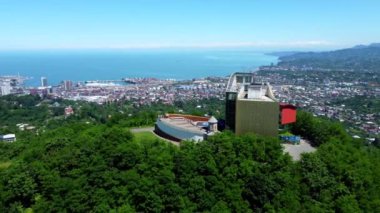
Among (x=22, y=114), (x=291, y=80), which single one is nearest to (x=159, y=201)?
(x=22, y=114)

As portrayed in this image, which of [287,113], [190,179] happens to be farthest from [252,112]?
[190,179]

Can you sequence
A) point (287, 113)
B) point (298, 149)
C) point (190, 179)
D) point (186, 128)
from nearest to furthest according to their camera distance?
1. point (190, 179)
2. point (298, 149)
3. point (186, 128)
4. point (287, 113)

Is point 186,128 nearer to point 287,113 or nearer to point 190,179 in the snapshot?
point 190,179

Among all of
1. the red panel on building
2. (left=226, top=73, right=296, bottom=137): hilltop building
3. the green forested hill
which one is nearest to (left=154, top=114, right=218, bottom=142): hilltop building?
(left=226, top=73, right=296, bottom=137): hilltop building

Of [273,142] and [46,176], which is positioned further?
[273,142]

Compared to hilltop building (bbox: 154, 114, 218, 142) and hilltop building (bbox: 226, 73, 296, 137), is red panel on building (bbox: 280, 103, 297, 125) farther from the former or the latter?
hilltop building (bbox: 154, 114, 218, 142)

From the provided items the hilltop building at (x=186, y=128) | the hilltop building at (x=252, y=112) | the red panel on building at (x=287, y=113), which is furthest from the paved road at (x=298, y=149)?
the hilltop building at (x=186, y=128)

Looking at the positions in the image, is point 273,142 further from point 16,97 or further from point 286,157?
point 16,97

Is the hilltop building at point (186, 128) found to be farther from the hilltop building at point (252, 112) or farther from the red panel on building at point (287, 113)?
the red panel on building at point (287, 113)
